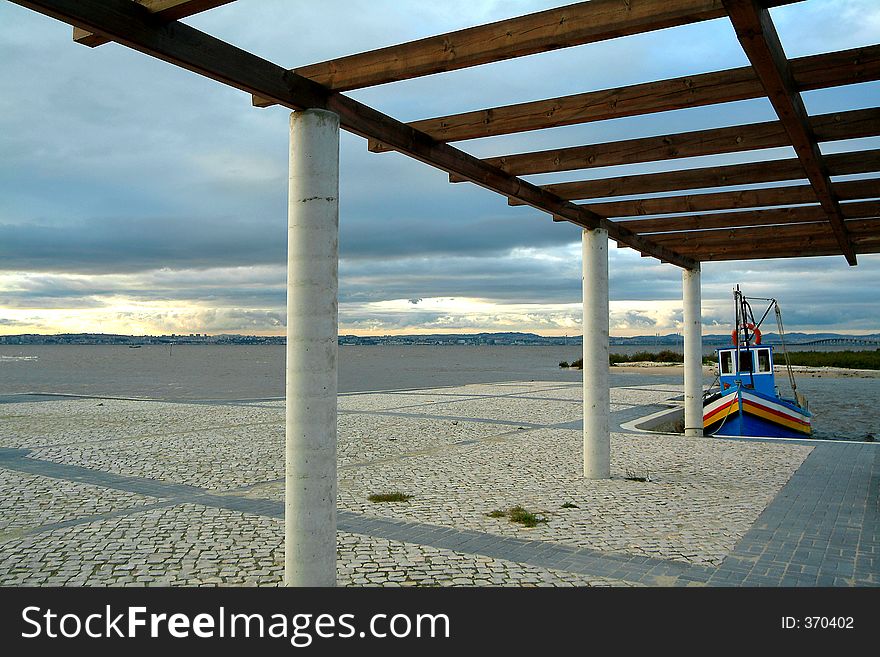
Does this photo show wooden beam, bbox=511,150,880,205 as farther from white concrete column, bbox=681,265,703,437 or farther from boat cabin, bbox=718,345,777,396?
boat cabin, bbox=718,345,777,396

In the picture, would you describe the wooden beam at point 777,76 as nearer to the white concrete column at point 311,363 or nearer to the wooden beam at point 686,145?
the wooden beam at point 686,145

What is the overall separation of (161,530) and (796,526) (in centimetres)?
672

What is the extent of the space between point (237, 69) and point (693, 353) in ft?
39.2

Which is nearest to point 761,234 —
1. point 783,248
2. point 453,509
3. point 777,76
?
point 783,248

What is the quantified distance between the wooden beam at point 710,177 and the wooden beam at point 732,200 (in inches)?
32.4

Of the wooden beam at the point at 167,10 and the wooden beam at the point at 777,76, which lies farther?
the wooden beam at the point at 167,10

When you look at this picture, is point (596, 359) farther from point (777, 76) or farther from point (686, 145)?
point (777, 76)

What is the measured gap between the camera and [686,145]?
7137mm

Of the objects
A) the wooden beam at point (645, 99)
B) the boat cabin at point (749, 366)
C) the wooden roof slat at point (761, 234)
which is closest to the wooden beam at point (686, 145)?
the wooden beam at point (645, 99)

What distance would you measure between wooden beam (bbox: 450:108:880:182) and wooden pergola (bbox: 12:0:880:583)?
1cm

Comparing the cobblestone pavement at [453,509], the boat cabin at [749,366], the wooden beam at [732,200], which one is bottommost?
the cobblestone pavement at [453,509]

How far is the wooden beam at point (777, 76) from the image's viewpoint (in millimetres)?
4039
